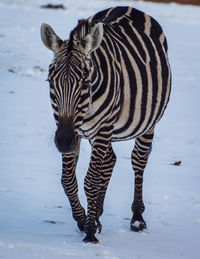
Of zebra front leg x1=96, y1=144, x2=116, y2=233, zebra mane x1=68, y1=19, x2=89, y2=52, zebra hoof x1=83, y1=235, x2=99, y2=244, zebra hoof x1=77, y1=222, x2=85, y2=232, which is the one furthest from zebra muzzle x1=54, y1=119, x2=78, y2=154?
zebra front leg x1=96, y1=144, x2=116, y2=233

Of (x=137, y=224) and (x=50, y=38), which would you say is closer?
(x=50, y=38)

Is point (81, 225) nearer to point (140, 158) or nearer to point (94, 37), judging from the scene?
point (140, 158)

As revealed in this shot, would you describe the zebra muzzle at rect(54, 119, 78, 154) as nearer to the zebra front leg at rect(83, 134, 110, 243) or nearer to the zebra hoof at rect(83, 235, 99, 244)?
the zebra front leg at rect(83, 134, 110, 243)

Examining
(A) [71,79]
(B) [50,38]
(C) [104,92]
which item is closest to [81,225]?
(C) [104,92]

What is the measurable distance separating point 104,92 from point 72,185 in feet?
3.01

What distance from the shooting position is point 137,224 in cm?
526

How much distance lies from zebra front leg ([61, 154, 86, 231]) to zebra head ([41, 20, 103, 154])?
2.16 ft

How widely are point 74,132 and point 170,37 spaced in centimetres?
2261

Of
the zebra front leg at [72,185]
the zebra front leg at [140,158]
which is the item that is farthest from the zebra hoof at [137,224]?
the zebra front leg at [72,185]

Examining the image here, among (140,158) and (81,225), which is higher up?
(140,158)

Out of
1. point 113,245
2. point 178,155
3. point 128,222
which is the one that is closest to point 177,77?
point 178,155

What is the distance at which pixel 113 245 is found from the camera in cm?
454

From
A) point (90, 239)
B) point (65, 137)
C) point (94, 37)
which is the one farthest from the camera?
point (90, 239)

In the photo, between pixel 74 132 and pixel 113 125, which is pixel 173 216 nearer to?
pixel 113 125
